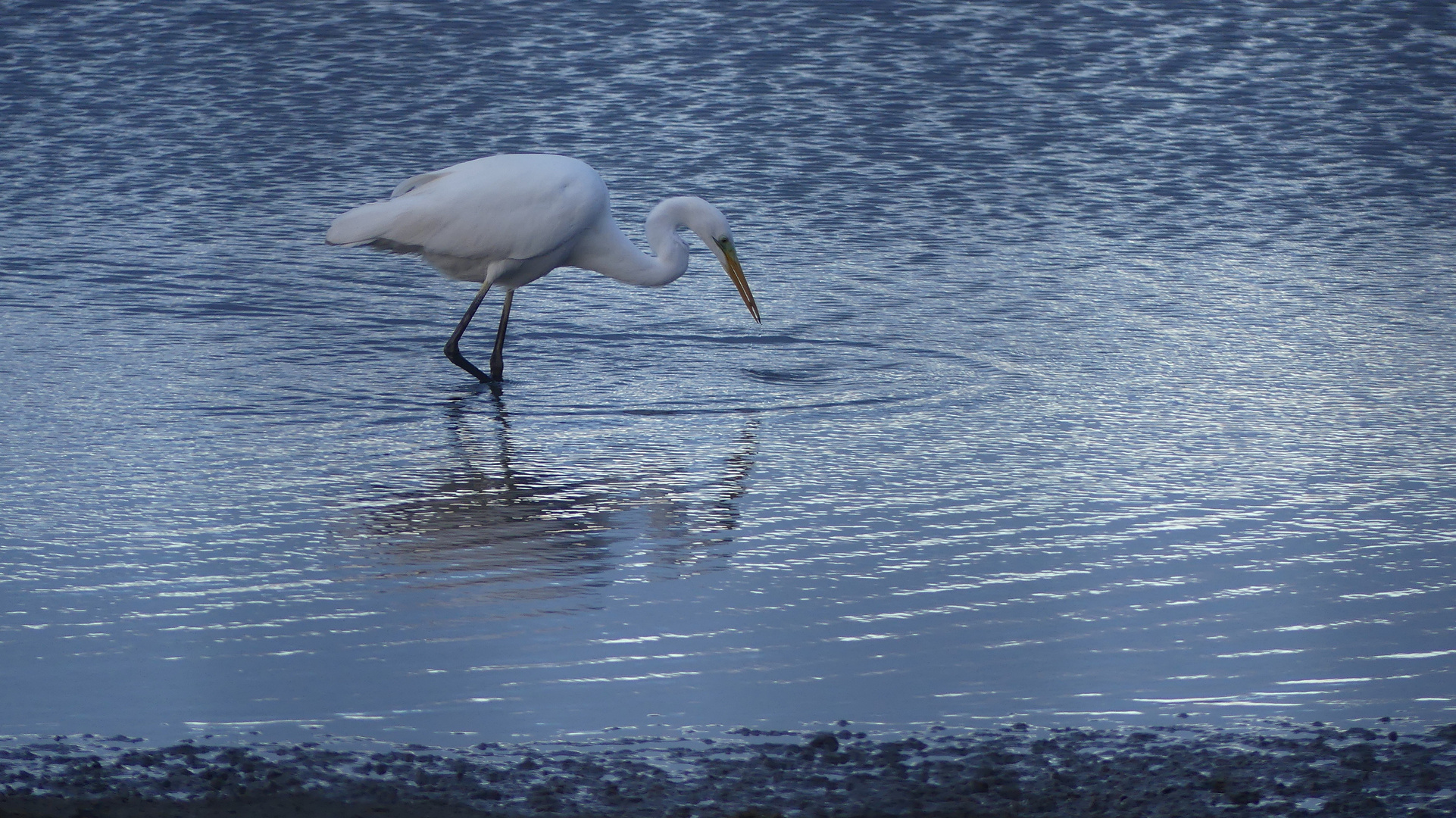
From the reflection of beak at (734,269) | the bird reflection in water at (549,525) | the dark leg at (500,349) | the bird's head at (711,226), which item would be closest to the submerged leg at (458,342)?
the dark leg at (500,349)

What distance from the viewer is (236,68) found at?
52.1 ft

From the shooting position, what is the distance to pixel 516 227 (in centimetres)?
848

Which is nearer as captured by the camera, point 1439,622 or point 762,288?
point 1439,622

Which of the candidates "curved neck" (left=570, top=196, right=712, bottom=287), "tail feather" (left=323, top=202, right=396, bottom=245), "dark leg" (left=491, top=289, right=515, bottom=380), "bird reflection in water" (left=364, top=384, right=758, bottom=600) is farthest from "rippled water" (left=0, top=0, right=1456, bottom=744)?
"tail feather" (left=323, top=202, right=396, bottom=245)

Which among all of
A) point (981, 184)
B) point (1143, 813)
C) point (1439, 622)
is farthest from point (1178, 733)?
point (981, 184)

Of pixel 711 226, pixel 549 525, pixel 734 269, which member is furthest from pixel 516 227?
pixel 549 525

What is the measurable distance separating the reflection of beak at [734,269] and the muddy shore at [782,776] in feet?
14.2

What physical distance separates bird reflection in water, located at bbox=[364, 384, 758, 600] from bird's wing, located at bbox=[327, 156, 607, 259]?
5.04 ft

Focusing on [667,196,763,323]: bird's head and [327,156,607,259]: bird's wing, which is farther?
[667,196,763,323]: bird's head

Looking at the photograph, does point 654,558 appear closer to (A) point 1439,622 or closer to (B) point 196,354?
(A) point 1439,622

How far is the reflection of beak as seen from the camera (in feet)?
28.5

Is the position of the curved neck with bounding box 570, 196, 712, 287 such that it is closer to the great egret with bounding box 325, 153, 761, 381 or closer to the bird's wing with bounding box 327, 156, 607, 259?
the great egret with bounding box 325, 153, 761, 381

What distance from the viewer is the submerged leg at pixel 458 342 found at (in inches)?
326

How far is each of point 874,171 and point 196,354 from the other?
5.09 metres
